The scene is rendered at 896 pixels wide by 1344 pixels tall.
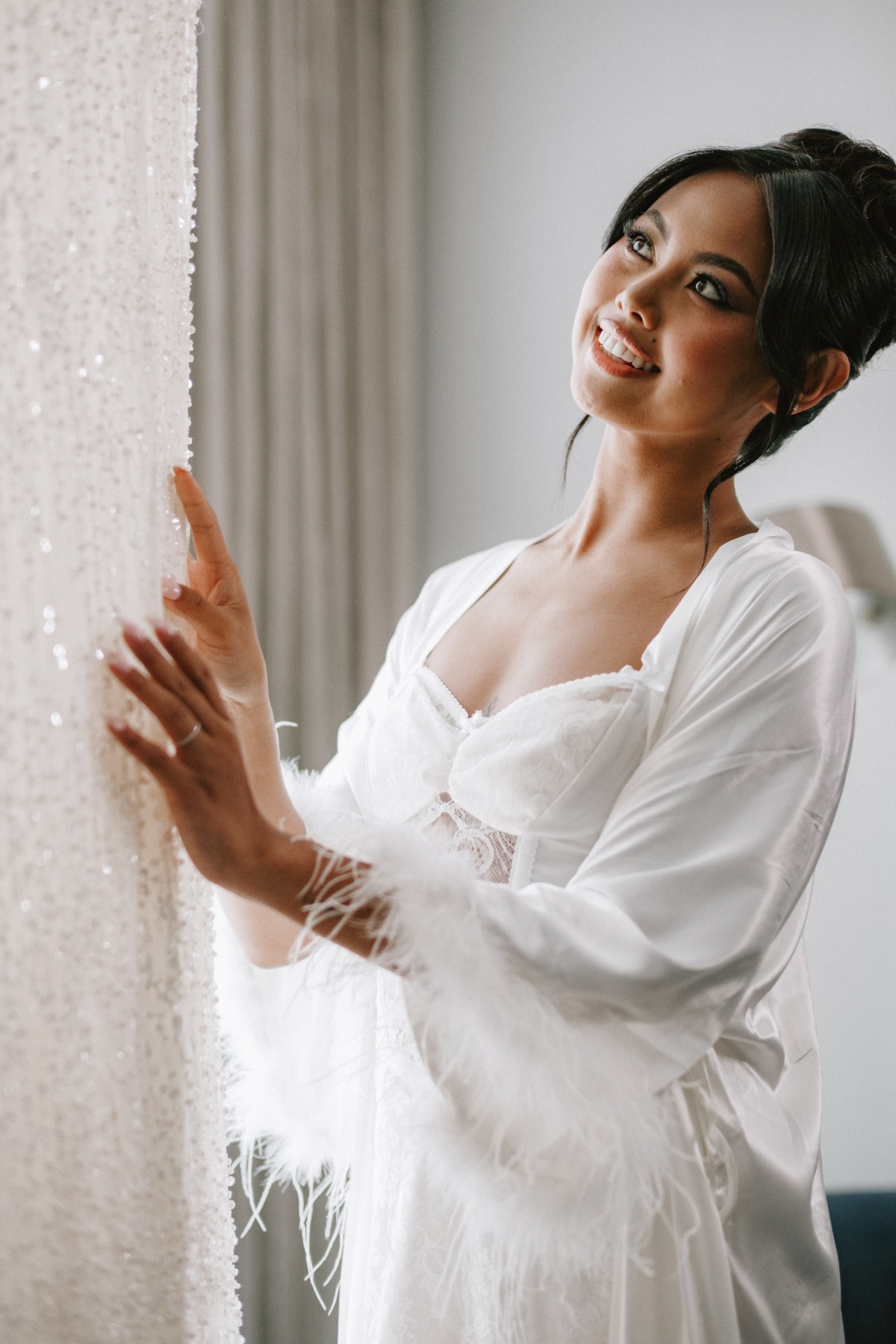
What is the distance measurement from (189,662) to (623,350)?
610mm

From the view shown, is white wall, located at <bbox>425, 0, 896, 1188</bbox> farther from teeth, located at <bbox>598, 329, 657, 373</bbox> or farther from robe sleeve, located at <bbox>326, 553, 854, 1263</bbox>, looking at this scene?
robe sleeve, located at <bbox>326, 553, 854, 1263</bbox>

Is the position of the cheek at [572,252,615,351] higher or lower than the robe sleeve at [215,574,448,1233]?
higher

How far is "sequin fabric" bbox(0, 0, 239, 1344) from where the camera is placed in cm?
58

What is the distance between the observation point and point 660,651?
1007 mm

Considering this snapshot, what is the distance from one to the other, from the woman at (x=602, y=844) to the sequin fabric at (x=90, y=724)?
4cm

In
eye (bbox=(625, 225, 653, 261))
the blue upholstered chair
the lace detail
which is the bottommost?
the blue upholstered chair

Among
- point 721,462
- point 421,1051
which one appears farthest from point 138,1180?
point 721,462

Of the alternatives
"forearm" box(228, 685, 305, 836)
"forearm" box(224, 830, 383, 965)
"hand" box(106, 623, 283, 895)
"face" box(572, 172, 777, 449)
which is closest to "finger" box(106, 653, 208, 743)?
"hand" box(106, 623, 283, 895)

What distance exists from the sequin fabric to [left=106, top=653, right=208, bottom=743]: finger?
12mm

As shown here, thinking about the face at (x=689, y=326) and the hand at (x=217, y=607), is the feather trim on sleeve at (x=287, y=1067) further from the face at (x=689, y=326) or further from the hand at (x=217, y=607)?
the face at (x=689, y=326)

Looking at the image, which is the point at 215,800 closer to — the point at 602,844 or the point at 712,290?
the point at 602,844

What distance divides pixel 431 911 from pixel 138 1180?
23 cm

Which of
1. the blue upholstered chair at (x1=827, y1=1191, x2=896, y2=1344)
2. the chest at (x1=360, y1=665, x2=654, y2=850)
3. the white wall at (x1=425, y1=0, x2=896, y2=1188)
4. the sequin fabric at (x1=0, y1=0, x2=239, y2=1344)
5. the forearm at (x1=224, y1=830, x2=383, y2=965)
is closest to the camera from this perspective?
the sequin fabric at (x1=0, y1=0, x2=239, y2=1344)

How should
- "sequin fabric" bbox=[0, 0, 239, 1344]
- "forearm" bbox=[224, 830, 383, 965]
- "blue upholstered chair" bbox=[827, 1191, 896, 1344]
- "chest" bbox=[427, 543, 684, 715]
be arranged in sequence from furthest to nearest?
"blue upholstered chair" bbox=[827, 1191, 896, 1344] → "chest" bbox=[427, 543, 684, 715] → "forearm" bbox=[224, 830, 383, 965] → "sequin fabric" bbox=[0, 0, 239, 1344]
